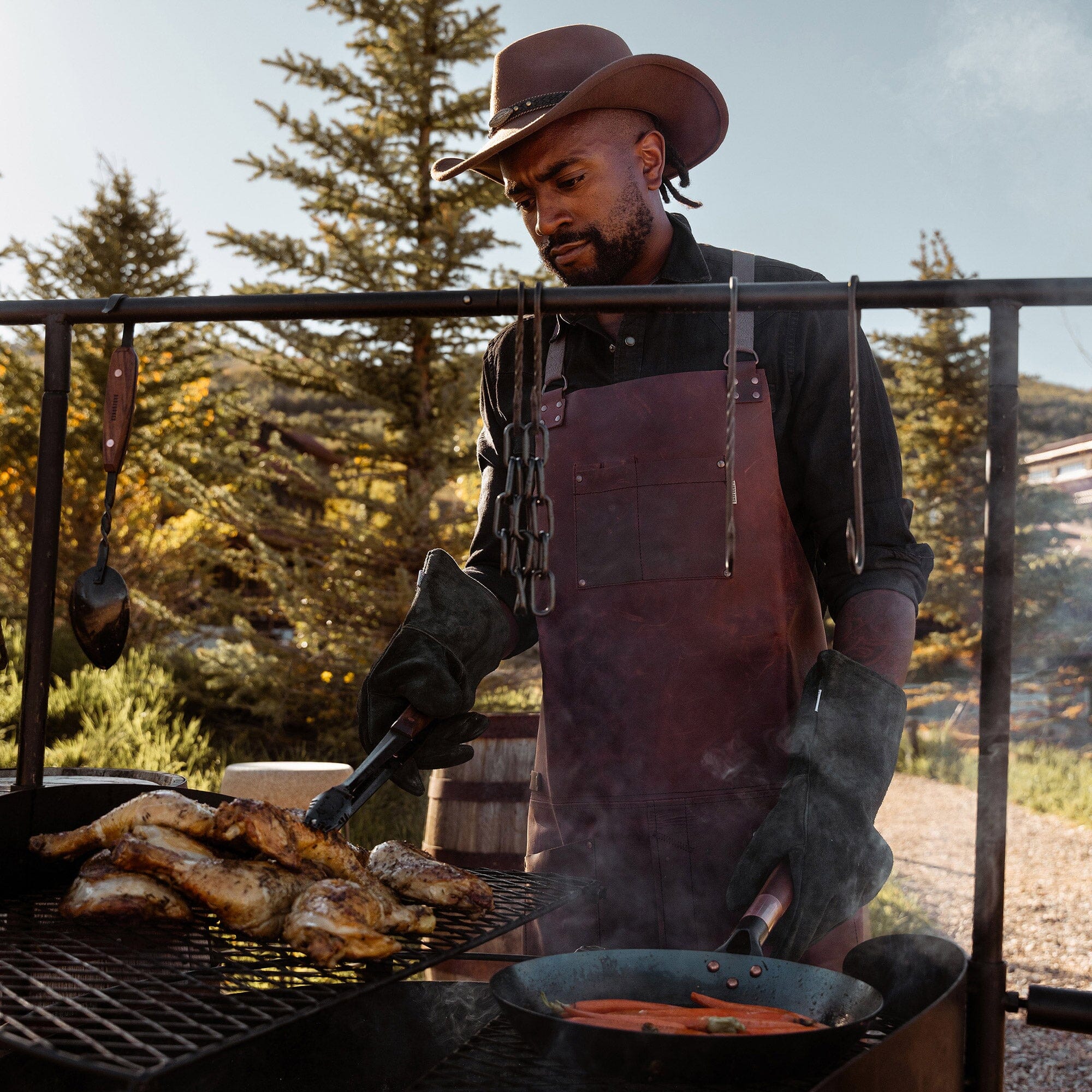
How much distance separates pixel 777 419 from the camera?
79.5 inches

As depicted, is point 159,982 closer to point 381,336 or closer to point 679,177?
point 679,177

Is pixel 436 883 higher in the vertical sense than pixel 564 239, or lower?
lower

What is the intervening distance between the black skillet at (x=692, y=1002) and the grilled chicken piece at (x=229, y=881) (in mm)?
321

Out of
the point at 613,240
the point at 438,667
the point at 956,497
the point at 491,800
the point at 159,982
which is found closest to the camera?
the point at 159,982

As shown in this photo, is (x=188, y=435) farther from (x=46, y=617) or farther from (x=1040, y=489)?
(x=46, y=617)

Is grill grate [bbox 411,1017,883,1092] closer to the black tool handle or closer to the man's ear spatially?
the black tool handle

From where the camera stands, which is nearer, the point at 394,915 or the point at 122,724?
the point at 394,915

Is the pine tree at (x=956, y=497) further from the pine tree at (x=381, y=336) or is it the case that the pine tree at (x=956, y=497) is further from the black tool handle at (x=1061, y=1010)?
the black tool handle at (x=1061, y=1010)

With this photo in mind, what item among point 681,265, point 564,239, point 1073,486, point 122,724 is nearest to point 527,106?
point 564,239

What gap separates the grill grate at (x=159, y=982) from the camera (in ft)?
3.13

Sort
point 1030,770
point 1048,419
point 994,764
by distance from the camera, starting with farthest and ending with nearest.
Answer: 1. point 1048,419
2. point 1030,770
3. point 994,764

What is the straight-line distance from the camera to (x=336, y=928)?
123 centimetres

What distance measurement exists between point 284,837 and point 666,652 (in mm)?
838

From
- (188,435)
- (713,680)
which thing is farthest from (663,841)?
(188,435)
